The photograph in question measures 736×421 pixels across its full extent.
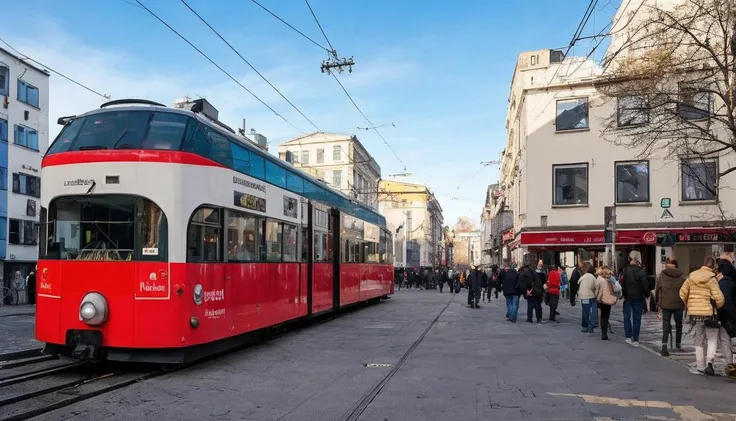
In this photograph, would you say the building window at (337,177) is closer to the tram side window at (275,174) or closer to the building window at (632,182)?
the building window at (632,182)

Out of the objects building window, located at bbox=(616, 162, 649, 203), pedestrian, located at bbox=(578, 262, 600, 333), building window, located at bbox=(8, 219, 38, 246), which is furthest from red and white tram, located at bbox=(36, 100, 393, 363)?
building window, located at bbox=(8, 219, 38, 246)

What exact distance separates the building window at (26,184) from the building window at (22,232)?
164 cm

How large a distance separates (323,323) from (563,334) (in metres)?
6.30

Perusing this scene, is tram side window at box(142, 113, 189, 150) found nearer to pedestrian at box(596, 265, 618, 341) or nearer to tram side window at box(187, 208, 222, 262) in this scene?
tram side window at box(187, 208, 222, 262)

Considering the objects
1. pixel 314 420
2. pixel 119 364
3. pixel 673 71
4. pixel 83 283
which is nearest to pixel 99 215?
pixel 83 283

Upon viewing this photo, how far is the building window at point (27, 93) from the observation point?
114ft

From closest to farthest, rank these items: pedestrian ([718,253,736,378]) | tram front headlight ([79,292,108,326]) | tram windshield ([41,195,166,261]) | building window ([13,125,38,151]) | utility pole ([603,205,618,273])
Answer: tram front headlight ([79,292,108,326]), tram windshield ([41,195,166,261]), pedestrian ([718,253,736,378]), utility pole ([603,205,618,273]), building window ([13,125,38,151])

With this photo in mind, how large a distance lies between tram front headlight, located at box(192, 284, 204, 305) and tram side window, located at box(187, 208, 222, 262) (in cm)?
41

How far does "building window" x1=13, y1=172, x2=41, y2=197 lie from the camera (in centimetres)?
3431

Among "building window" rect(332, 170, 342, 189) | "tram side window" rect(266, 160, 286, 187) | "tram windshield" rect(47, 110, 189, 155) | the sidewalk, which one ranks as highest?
"building window" rect(332, 170, 342, 189)

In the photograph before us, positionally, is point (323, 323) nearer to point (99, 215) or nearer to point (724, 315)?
point (99, 215)

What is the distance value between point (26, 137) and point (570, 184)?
29279mm

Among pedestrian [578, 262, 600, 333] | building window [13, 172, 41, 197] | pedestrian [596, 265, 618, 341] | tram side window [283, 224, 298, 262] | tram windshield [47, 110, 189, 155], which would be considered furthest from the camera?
building window [13, 172, 41, 197]

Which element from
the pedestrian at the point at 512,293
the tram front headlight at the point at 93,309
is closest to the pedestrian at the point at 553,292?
the pedestrian at the point at 512,293
